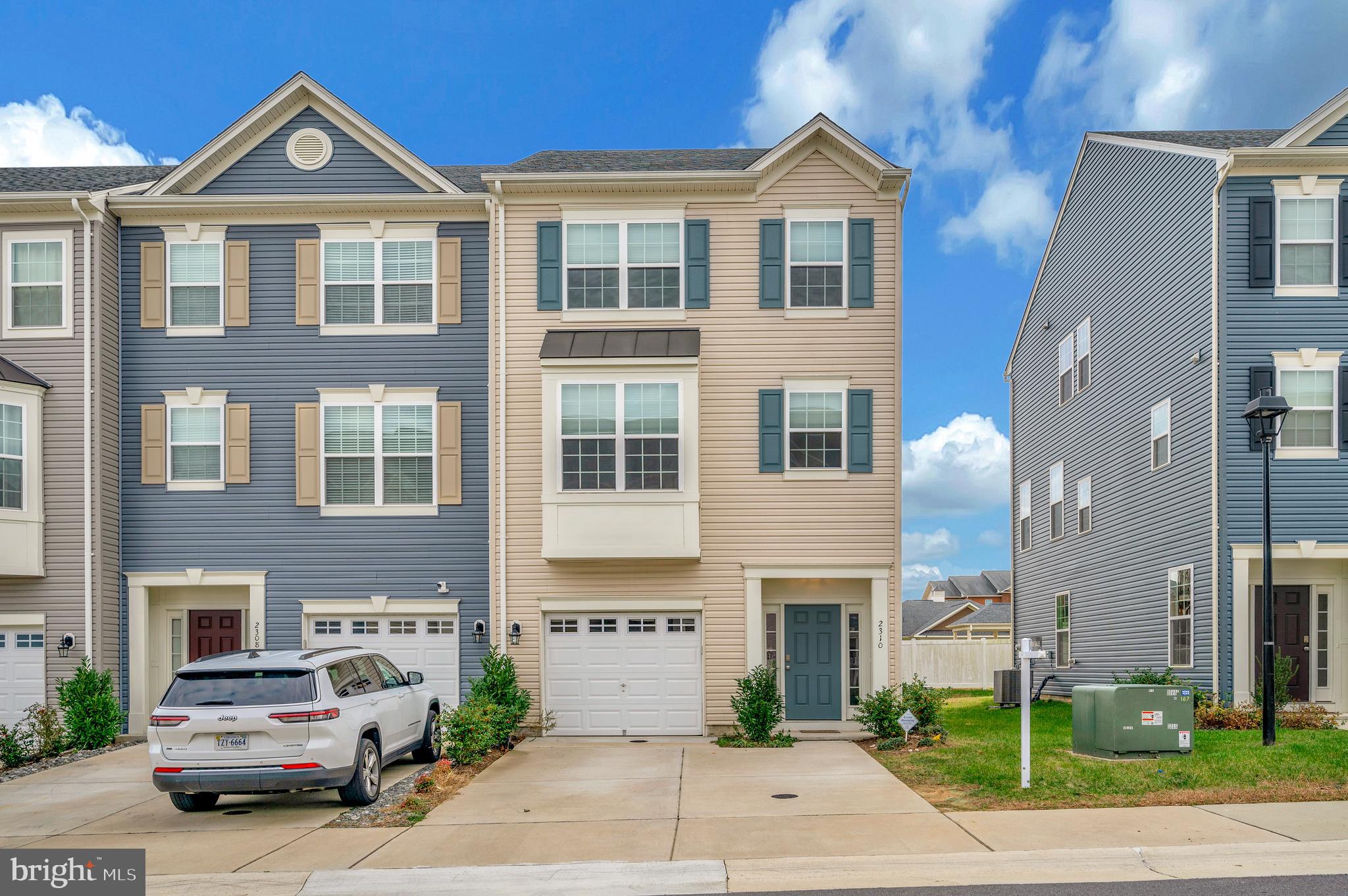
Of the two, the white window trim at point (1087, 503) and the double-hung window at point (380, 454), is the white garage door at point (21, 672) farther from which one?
the white window trim at point (1087, 503)

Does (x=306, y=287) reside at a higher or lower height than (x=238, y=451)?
higher

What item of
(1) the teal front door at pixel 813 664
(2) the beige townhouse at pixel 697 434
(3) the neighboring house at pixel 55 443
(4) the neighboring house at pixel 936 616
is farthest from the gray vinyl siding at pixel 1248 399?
(4) the neighboring house at pixel 936 616

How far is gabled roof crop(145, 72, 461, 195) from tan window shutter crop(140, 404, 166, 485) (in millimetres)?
3689

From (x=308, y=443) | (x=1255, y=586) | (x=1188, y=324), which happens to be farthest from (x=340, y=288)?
(x=1255, y=586)

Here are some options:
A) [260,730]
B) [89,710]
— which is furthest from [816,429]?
[89,710]

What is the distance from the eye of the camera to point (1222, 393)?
59.2ft

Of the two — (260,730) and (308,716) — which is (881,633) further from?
(260,730)

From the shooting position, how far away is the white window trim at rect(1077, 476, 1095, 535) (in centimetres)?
2472

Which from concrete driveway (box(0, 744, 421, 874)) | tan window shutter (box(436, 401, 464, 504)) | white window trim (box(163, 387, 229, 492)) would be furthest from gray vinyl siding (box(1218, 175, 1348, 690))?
white window trim (box(163, 387, 229, 492))

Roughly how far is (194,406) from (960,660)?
23.6 metres

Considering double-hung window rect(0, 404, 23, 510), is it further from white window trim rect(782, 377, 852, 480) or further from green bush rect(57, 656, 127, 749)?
white window trim rect(782, 377, 852, 480)

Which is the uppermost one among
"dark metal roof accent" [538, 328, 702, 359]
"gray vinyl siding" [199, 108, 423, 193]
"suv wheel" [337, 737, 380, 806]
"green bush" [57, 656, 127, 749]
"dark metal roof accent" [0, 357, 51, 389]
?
"gray vinyl siding" [199, 108, 423, 193]

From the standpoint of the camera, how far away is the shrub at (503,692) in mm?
16812

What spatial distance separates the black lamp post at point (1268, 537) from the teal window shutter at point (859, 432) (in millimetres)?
5628
